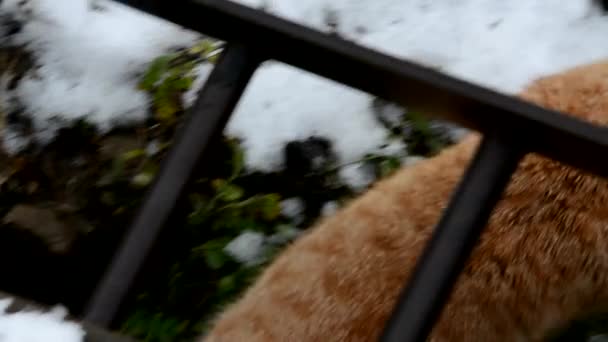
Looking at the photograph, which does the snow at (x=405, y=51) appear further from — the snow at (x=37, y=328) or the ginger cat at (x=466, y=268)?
the snow at (x=37, y=328)

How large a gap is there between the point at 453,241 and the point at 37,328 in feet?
1.24

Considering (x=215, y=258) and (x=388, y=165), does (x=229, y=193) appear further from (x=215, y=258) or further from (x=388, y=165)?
(x=388, y=165)

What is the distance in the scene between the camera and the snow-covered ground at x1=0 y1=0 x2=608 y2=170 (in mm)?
1780

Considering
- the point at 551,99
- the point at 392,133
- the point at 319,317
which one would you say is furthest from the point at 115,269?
the point at 392,133

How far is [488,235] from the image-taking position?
4.02 ft

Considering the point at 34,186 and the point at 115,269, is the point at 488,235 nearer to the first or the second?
the point at 115,269

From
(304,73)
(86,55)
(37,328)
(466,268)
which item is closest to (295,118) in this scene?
(304,73)

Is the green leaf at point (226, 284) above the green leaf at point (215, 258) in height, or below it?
below

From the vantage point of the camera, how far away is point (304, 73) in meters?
1.85

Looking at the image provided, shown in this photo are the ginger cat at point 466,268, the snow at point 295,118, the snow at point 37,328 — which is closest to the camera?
the snow at point 37,328

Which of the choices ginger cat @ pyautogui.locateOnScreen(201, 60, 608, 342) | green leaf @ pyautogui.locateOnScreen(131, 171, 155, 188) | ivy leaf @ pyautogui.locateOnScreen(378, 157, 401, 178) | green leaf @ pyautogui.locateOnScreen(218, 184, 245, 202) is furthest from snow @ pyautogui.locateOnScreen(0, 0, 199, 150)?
ginger cat @ pyautogui.locateOnScreen(201, 60, 608, 342)

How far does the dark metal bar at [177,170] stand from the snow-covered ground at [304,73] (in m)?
0.89

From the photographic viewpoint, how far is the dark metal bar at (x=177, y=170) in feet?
2.68

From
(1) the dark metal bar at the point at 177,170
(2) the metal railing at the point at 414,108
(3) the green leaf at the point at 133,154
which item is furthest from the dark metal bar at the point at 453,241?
(3) the green leaf at the point at 133,154
